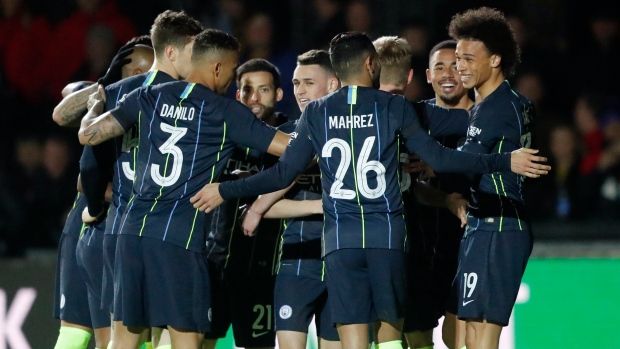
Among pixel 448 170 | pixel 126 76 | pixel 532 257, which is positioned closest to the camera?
pixel 448 170

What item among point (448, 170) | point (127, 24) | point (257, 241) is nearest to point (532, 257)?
point (257, 241)

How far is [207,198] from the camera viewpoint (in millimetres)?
5719

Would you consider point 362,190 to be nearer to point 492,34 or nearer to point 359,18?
point 492,34

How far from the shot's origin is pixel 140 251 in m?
5.75

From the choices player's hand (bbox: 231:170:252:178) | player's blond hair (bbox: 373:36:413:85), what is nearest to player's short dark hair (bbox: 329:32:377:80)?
player's blond hair (bbox: 373:36:413:85)

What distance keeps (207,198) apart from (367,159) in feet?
2.91

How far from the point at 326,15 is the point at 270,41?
0.64m

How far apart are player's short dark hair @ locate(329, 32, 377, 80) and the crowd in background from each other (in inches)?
157

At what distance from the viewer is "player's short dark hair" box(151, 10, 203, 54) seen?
623cm

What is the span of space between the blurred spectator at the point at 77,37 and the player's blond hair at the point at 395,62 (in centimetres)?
486

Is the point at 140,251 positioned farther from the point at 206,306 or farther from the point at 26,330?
the point at 26,330

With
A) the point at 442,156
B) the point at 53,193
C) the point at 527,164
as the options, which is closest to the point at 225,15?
the point at 53,193

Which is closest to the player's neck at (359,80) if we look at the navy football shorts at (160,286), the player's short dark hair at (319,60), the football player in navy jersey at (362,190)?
the football player in navy jersey at (362,190)

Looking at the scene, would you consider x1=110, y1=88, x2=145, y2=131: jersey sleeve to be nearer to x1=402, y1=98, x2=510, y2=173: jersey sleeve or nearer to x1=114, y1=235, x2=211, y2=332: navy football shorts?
x1=114, y1=235, x2=211, y2=332: navy football shorts
